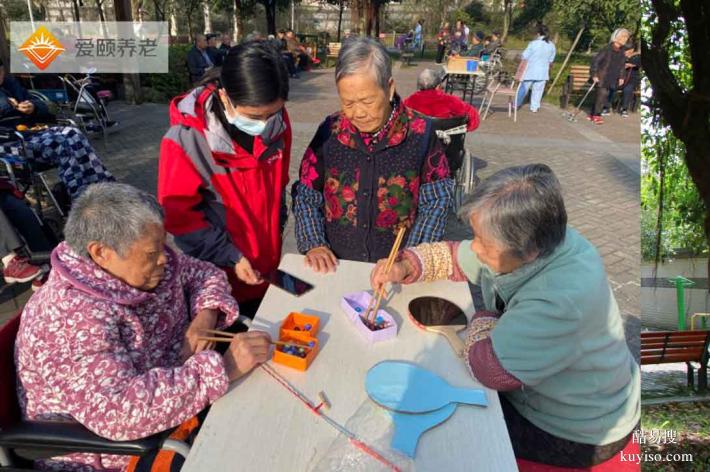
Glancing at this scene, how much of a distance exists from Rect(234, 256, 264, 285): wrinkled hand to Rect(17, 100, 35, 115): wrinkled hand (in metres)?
4.83

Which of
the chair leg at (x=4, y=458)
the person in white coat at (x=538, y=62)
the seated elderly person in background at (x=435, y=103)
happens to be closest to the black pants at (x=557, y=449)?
Result: the chair leg at (x=4, y=458)

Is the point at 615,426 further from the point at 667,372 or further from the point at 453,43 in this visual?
the point at 453,43

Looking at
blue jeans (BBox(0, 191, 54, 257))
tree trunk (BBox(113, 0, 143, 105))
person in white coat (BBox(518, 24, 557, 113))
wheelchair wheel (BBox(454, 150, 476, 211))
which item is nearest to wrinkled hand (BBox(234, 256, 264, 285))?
blue jeans (BBox(0, 191, 54, 257))

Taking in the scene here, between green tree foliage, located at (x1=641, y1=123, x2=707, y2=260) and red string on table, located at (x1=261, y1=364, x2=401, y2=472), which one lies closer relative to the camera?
green tree foliage, located at (x1=641, y1=123, x2=707, y2=260)

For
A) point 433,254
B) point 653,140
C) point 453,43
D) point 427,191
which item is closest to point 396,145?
point 427,191

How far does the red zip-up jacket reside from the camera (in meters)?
1.78

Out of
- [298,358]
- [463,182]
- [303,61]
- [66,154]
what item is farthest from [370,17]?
[298,358]

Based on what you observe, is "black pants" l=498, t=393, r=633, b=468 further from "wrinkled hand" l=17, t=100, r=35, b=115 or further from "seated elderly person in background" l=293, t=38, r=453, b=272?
"wrinkled hand" l=17, t=100, r=35, b=115

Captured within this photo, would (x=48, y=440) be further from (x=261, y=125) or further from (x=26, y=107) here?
(x=26, y=107)

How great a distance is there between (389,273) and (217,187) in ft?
2.51

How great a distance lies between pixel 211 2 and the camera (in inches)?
1025

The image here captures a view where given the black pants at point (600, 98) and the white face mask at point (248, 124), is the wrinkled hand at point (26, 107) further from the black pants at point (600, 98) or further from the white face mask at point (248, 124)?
the black pants at point (600, 98)

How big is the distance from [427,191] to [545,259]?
0.85 m

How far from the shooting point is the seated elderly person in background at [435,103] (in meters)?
4.86
